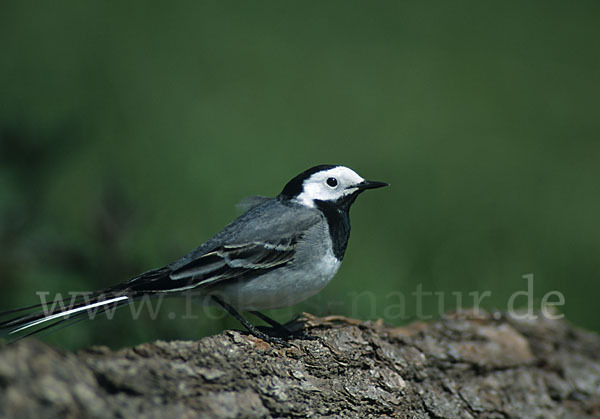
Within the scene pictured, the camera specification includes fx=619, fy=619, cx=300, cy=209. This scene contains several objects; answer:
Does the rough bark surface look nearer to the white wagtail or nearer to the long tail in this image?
the white wagtail

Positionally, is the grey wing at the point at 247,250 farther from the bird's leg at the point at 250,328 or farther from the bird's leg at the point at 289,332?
the bird's leg at the point at 289,332

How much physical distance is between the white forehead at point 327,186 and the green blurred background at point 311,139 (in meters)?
1.10

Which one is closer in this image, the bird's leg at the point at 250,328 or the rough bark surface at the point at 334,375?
the rough bark surface at the point at 334,375

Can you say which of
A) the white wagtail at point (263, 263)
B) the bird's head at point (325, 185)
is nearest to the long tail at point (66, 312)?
the white wagtail at point (263, 263)

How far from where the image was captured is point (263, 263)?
3.62 m

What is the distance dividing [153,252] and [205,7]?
828 cm

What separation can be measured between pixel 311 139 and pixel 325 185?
5200 millimetres

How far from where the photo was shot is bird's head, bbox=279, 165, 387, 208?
4055mm

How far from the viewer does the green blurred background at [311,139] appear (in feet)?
15.7

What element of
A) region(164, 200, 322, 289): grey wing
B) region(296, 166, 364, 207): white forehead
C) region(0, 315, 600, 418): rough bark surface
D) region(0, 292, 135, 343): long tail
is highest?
region(296, 166, 364, 207): white forehead

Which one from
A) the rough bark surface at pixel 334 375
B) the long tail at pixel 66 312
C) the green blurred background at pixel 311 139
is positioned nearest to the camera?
the rough bark surface at pixel 334 375

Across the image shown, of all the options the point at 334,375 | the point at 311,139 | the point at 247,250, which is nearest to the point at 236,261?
the point at 247,250

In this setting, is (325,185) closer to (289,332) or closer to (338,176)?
(338,176)


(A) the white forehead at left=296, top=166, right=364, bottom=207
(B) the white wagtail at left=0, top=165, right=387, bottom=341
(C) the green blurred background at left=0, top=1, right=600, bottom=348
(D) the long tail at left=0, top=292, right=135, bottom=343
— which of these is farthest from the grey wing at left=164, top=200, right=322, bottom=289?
(C) the green blurred background at left=0, top=1, right=600, bottom=348
